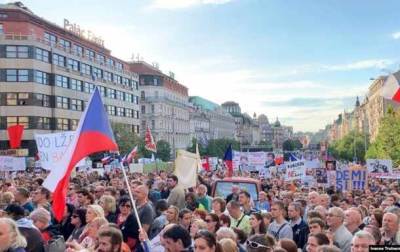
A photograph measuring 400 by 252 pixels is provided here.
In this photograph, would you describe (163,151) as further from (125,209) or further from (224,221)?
(224,221)

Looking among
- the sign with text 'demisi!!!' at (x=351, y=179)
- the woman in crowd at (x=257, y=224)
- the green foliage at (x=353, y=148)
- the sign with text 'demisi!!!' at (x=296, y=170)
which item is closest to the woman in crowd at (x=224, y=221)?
the woman in crowd at (x=257, y=224)

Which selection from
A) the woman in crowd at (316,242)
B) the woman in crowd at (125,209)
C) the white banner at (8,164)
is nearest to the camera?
the woman in crowd at (316,242)

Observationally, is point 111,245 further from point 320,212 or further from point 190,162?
point 190,162

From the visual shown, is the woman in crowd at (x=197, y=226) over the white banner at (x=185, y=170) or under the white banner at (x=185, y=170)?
under

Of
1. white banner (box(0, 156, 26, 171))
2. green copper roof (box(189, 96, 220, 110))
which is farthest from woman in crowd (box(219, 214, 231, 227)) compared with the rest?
green copper roof (box(189, 96, 220, 110))

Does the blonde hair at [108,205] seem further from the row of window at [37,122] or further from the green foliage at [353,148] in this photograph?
the green foliage at [353,148]

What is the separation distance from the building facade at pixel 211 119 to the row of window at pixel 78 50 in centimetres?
5878

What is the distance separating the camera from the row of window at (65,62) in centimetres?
5894

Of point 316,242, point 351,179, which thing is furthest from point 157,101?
point 316,242

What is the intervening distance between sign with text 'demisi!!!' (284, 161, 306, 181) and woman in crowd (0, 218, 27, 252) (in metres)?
16.5

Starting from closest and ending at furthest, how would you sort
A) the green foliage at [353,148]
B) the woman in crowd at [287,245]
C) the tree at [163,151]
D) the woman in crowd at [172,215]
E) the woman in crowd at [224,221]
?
the woman in crowd at [287,245]
the woman in crowd at [224,221]
the woman in crowd at [172,215]
the tree at [163,151]
the green foliage at [353,148]

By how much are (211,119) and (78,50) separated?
92153mm

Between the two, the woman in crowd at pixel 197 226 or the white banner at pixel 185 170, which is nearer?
the woman in crowd at pixel 197 226

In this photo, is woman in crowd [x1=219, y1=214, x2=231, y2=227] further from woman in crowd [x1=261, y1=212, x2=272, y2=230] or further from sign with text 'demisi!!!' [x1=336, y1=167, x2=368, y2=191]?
sign with text 'demisi!!!' [x1=336, y1=167, x2=368, y2=191]
